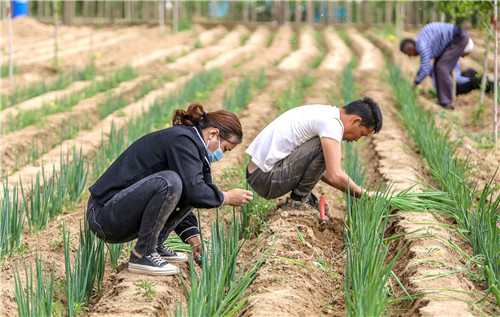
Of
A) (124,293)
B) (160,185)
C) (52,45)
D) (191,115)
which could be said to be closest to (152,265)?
(124,293)

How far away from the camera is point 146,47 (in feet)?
51.1

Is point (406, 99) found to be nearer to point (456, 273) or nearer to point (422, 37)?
point (422, 37)

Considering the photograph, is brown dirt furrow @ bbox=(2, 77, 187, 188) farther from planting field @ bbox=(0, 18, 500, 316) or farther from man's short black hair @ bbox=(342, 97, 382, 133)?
man's short black hair @ bbox=(342, 97, 382, 133)

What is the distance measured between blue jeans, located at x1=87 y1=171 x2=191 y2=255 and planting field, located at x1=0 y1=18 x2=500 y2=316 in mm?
102

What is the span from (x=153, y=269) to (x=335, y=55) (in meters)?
11.7

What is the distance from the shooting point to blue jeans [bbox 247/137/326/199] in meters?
4.03

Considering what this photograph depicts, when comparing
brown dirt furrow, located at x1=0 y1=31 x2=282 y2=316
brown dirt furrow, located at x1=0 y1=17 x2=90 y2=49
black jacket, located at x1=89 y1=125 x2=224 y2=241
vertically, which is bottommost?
brown dirt furrow, located at x1=0 y1=31 x2=282 y2=316

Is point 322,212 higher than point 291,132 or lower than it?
lower

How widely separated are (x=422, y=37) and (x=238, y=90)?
7.37 ft

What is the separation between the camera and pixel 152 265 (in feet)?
10.4

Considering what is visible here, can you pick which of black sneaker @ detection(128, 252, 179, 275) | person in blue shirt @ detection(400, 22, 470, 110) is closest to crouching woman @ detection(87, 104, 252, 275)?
black sneaker @ detection(128, 252, 179, 275)

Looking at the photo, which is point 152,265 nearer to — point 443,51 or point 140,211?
point 140,211

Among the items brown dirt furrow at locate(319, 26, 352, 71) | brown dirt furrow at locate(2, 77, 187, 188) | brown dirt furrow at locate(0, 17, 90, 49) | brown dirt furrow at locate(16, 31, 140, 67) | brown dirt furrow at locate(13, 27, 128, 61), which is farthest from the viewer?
brown dirt furrow at locate(0, 17, 90, 49)

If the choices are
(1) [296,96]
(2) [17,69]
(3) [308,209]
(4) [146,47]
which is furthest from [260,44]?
(3) [308,209]
